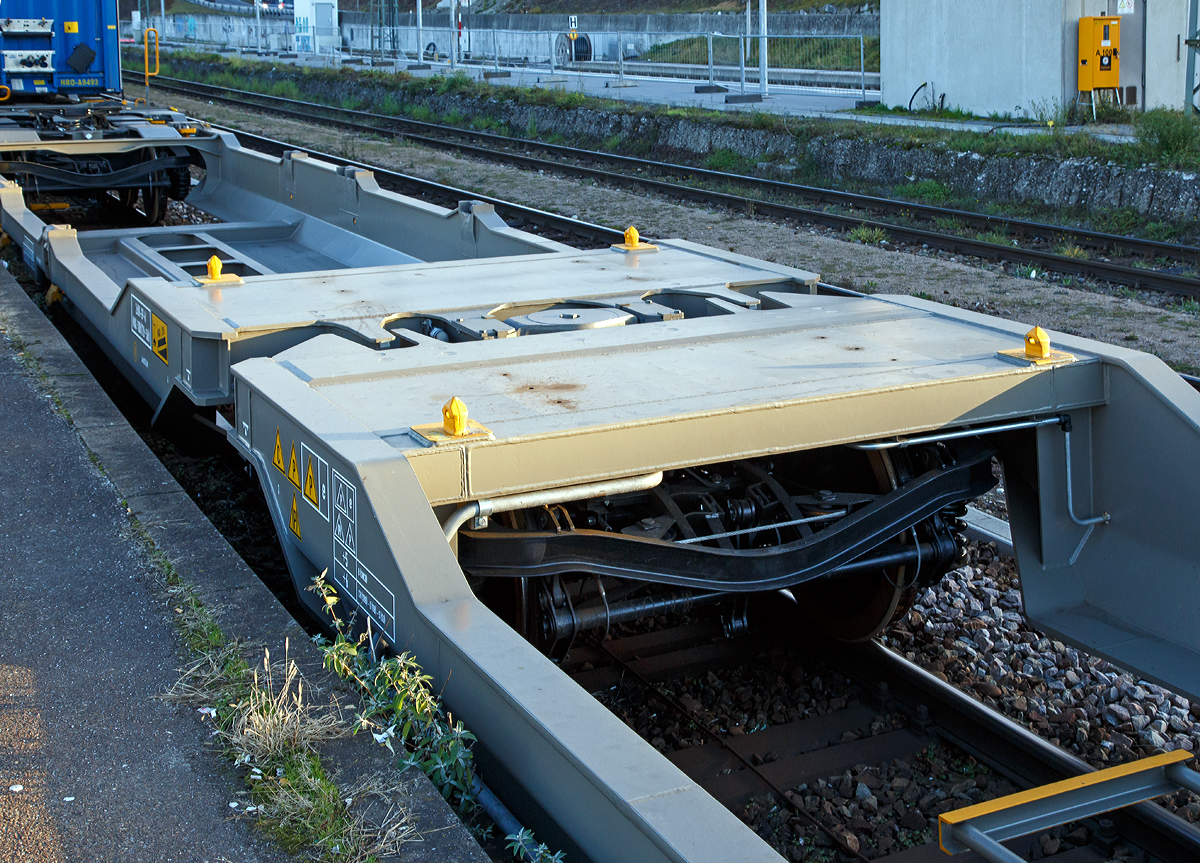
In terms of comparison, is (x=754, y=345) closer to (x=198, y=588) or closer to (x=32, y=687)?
(x=198, y=588)

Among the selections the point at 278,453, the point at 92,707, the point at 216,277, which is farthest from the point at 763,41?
the point at 92,707

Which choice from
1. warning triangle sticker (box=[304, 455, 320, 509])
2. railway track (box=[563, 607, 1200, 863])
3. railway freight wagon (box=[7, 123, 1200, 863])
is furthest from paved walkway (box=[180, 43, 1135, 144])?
warning triangle sticker (box=[304, 455, 320, 509])

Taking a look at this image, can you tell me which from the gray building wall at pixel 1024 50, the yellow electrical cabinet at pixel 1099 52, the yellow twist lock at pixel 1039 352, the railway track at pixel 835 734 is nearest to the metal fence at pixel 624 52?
the gray building wall at pixel 1024 50

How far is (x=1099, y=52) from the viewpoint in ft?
63.0

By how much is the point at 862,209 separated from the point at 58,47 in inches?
390

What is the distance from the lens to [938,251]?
13.2 m

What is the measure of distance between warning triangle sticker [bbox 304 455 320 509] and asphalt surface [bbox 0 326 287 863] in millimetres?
543

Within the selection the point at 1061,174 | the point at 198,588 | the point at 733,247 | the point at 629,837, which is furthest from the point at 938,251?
the point at 629,837

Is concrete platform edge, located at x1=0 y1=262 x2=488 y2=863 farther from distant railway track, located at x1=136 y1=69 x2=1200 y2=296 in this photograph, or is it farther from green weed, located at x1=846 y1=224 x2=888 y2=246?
distant railway track, located at x1=136 y1=69 x2=1200 y2=296

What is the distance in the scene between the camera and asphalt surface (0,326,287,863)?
2.62 metres

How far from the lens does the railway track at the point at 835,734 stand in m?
3.93

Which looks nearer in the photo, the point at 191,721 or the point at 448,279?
the point at 191,721

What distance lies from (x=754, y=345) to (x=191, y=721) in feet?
8.27

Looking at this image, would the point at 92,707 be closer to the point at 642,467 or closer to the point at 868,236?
the point at 642,467
